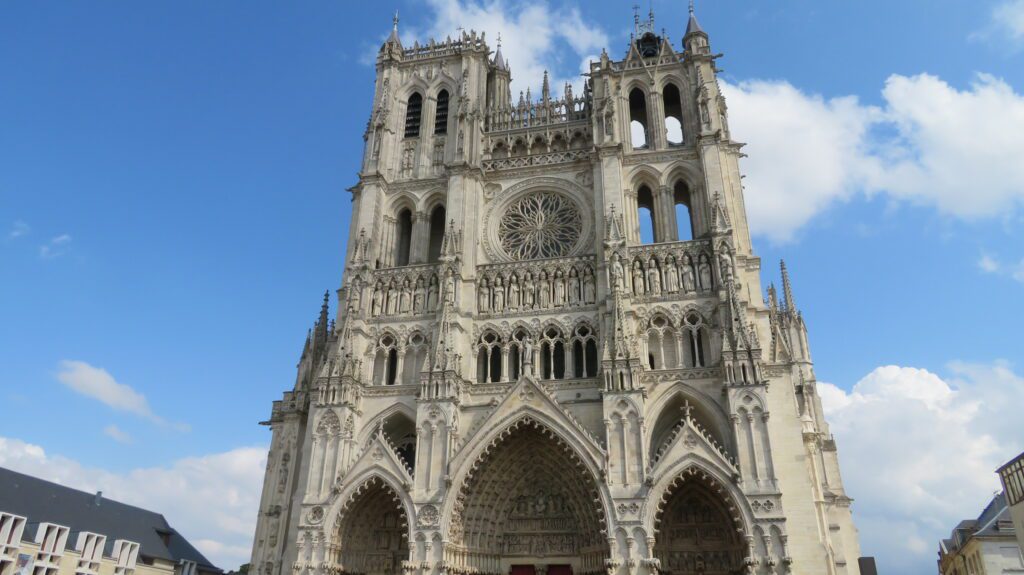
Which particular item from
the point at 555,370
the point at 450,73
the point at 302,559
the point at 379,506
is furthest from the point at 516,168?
the point at 302,559

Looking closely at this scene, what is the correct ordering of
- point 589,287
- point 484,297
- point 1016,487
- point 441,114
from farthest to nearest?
1. point 441,114
2. point 484,297
3. point 589,287
4. point 1016,487

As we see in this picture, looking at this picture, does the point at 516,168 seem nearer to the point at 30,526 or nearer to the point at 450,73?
the point at 450,73

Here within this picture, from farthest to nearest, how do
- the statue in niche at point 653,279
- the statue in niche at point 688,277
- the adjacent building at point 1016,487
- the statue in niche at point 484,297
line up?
1. the statue in niche at point 484,297
2. the statue in niche at point 653,279
3. the statue in niche at point 688,277
4. the adjacent building at point 1016,487

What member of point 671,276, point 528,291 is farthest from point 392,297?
point 671,276

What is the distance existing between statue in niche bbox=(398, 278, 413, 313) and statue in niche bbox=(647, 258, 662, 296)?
9405mm

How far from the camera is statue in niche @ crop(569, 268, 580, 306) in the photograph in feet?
87.3

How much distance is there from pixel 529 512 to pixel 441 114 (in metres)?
18.6

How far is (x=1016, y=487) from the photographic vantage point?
18797mm

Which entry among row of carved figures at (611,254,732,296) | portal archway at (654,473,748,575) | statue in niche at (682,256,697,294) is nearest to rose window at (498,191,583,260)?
row of carved figures at (611,254,732,296)

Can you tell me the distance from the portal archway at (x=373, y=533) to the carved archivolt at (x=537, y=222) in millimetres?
10476

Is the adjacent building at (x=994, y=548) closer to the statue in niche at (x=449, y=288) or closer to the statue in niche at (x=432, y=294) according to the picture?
the statue in niche at (x=449, y=288)

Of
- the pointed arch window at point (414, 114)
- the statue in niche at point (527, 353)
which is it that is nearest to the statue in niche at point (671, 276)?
the statue in niche at point (527, 353)

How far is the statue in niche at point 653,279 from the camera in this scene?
25.9 metres

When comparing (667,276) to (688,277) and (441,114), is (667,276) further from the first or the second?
(441,114)
